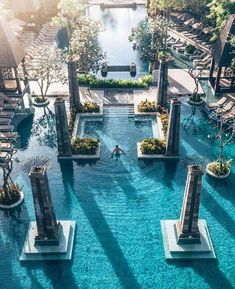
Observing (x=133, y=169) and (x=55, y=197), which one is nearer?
(x=55, y=197)

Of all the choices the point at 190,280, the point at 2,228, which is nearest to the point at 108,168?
the point at 2,228

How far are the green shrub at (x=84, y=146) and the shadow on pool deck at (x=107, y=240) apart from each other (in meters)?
4.79

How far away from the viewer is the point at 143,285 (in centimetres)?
2362

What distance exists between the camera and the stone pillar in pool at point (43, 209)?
23281 millimetres

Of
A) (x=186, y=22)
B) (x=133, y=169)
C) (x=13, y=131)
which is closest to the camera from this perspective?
(x=133, y=169)

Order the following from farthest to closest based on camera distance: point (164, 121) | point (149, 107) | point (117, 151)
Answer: point (149, 107) → point (164, 121) → point (117, 151)

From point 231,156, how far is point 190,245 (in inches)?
503

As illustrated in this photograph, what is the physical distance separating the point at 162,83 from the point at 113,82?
880cm

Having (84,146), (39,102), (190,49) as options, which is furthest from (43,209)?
(190,49)

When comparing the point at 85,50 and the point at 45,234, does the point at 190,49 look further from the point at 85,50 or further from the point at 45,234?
the point at 45,234

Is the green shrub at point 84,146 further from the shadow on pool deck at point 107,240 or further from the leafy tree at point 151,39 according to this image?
the leafy tree at point 151,39

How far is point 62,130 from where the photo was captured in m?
33.1

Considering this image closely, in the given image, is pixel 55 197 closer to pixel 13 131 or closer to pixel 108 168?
pixel 108 168

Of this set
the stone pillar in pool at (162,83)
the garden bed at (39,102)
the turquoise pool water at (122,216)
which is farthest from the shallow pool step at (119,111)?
A: the garden bed at (39,102)
